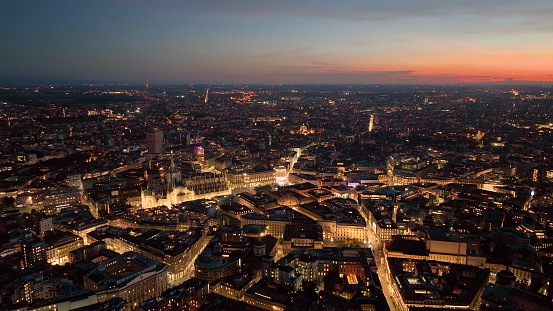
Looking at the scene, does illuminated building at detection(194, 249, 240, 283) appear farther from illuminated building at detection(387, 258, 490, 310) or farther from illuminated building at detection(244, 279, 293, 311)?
illuminated building at detection(387, 258, 490, 310)

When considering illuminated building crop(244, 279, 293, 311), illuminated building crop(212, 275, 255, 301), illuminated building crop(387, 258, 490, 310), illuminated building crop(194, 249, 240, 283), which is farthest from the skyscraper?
illuminated building crop(387, 258, 490, 310)

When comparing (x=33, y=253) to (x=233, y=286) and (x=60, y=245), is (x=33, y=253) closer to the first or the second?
(x=60, y=245)

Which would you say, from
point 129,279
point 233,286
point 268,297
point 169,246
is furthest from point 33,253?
point 268,297

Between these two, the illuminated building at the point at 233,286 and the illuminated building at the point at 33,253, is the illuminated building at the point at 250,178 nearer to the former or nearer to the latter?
the illuminated building at the point at 33,253

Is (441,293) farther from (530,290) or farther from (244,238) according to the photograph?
(244,238)

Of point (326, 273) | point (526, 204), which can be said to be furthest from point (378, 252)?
point (526, 204)

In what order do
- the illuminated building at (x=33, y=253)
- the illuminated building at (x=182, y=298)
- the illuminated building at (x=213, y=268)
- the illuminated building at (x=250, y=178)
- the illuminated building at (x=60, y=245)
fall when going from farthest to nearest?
1. the illuminated building at (x=250, y=178)
2. the illuminated building at (x=60, y=245)
3. the illuminated building at (x=33, y=253)
4. the illuminated building at (x=213, y=268)
5. the illuminated building at (x=182, y=298)

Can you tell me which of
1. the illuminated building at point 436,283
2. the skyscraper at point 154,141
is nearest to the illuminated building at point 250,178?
the skyscraper at point 154,141
